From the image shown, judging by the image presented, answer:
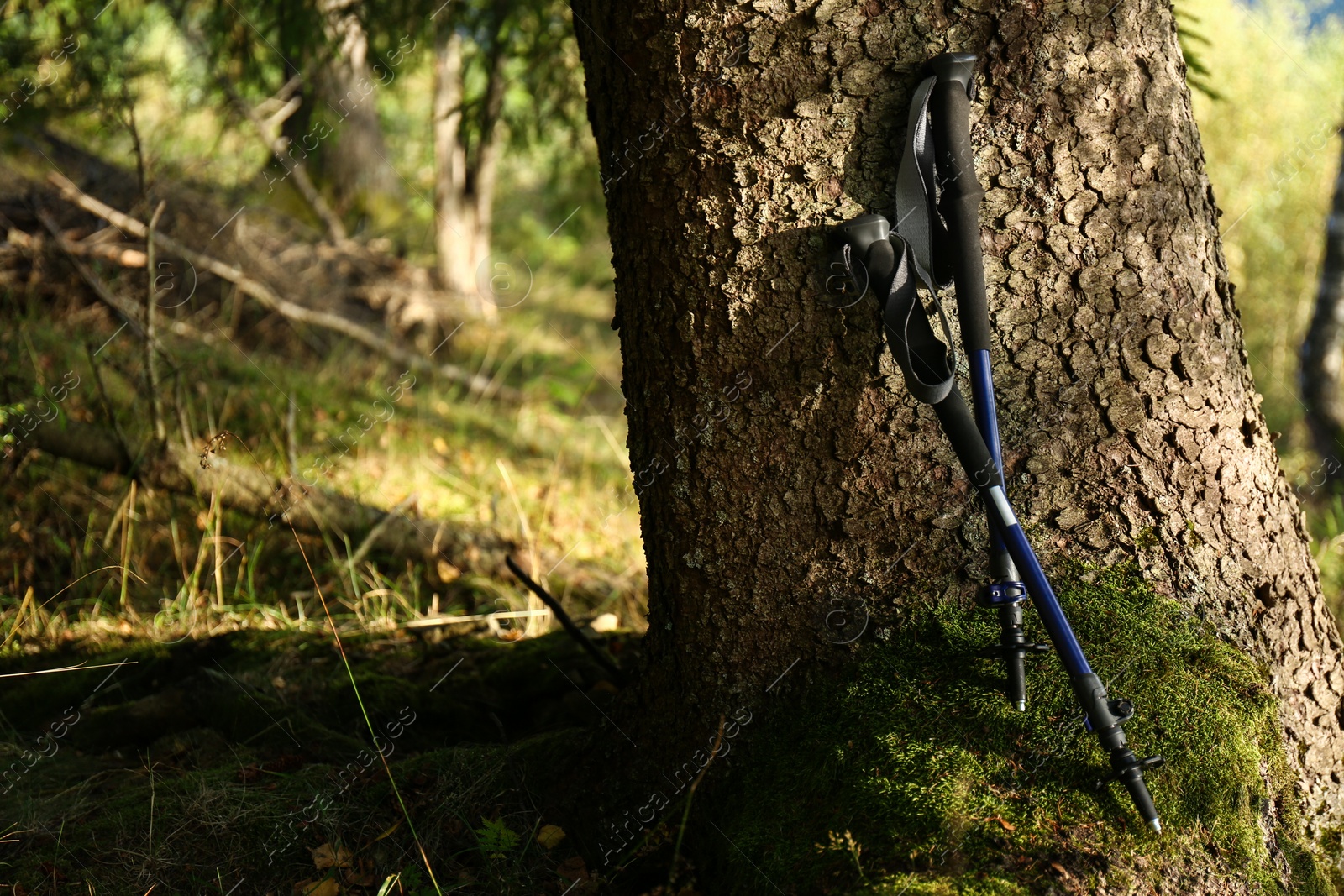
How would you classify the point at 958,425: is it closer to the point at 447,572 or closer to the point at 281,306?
the point at 447,572

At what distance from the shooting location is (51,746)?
104 inches

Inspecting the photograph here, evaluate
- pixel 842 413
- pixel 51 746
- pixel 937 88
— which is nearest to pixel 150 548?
pixel 51 746

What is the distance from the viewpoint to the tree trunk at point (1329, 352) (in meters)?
7.50

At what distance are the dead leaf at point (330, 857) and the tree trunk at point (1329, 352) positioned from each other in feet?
26.4

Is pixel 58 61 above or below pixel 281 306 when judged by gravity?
above

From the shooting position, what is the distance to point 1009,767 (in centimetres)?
161

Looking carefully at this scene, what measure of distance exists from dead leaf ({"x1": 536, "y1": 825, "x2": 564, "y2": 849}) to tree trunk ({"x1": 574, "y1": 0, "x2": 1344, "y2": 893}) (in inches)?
12.7

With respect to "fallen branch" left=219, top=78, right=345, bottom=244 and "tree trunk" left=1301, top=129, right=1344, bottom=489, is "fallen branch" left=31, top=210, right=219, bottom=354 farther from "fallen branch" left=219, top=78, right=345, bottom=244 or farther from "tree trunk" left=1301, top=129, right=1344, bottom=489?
"tree trunk" left=1301, top=129, right=1344, bottom=489

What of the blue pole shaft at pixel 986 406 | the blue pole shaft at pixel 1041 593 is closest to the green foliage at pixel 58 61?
the blue pole shaft at pixel 986 406

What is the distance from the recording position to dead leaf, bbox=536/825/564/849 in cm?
197

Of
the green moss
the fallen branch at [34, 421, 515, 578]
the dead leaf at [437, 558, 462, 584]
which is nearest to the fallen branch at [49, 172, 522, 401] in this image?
the fallen branch at [34, 421, 515, 578]

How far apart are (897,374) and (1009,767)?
72 cm

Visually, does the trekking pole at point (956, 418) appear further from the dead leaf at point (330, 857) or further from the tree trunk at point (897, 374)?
the dead leaf at point (330, 857)

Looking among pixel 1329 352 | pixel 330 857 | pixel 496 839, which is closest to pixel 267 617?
pixel 330 857
